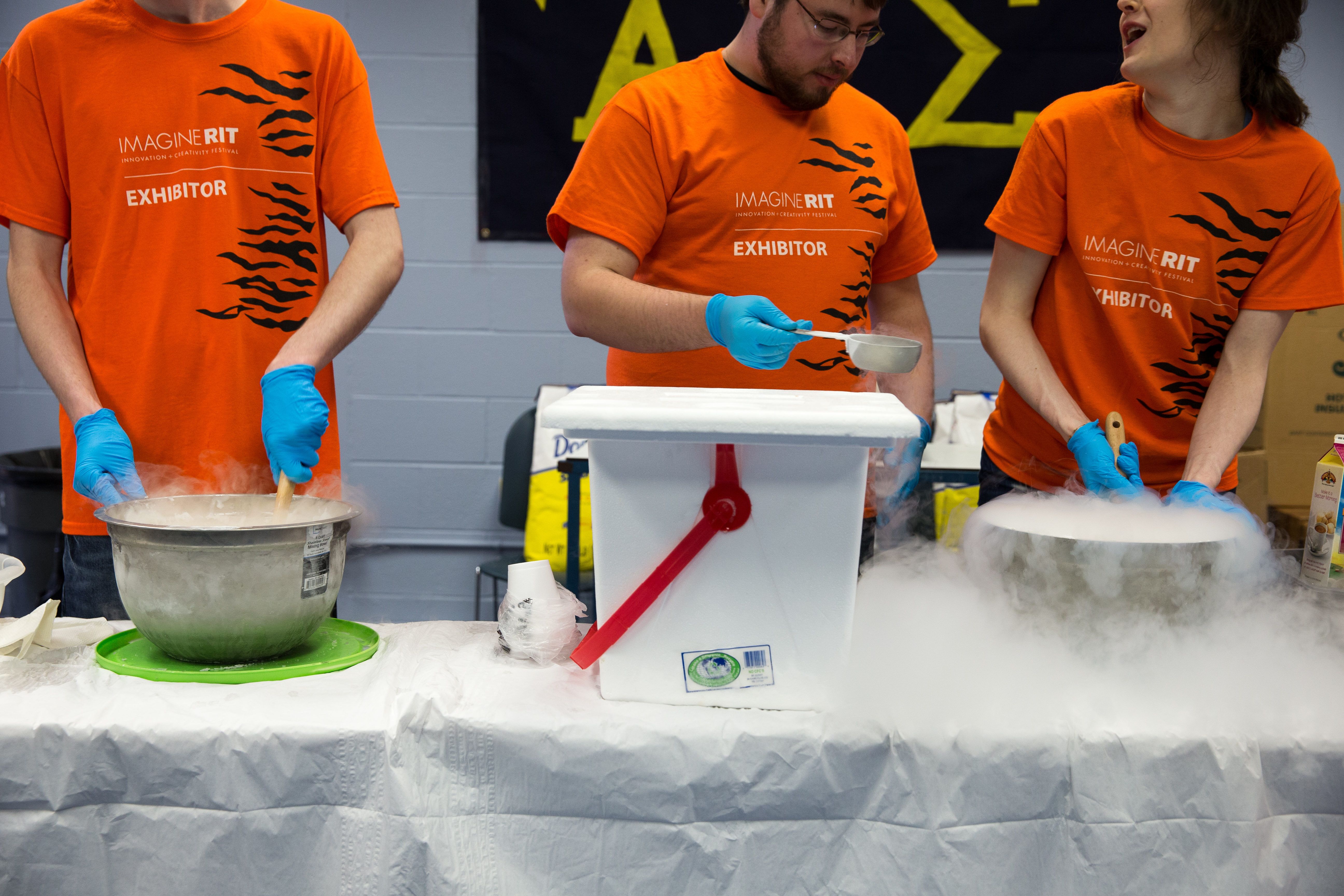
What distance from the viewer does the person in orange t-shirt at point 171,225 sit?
1.24 m

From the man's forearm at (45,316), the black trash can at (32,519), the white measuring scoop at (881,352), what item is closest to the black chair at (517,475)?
the black trash can at (32,519)

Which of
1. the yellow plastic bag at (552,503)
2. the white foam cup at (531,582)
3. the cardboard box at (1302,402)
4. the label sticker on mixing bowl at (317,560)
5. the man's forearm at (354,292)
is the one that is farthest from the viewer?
the yellow plastic bag at (552,503)

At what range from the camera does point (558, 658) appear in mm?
996

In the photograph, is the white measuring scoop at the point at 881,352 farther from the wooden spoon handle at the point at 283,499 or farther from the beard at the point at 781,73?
the wooden spoon handle at the point at 283,499

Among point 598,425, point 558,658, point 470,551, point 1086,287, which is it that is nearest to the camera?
point 598,425

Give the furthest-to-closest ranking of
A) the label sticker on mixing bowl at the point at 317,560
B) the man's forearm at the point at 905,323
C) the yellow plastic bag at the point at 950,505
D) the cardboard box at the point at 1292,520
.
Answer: the cardboard box at the point at 1292,520 → the yellow plastic bag at the point at 950,505 → the man's forearm at the point at 905,323 → the label sticker on mixing bowl at the point at 317,560

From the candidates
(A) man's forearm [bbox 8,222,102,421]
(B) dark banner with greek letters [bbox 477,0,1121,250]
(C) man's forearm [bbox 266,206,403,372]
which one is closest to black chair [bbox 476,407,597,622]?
(B) dark banner with greek letters [bbox 477,0,1121,250]

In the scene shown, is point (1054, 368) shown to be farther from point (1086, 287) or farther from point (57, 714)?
point (57, 714)

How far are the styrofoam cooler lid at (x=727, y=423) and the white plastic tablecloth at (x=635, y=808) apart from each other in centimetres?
26

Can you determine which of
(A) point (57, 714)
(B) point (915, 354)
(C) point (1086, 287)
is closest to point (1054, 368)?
(C) point (1086, 287)

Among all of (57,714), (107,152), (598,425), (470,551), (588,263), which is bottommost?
(470,551)

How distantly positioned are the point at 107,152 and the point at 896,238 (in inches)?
43.7

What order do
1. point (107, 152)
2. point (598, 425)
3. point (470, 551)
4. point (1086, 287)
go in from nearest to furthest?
point (598, 425) < point (107, 152) < point (1086, 287) < point (470, 551)

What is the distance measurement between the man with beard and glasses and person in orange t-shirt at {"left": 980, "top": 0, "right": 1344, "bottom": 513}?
241 millimetres
